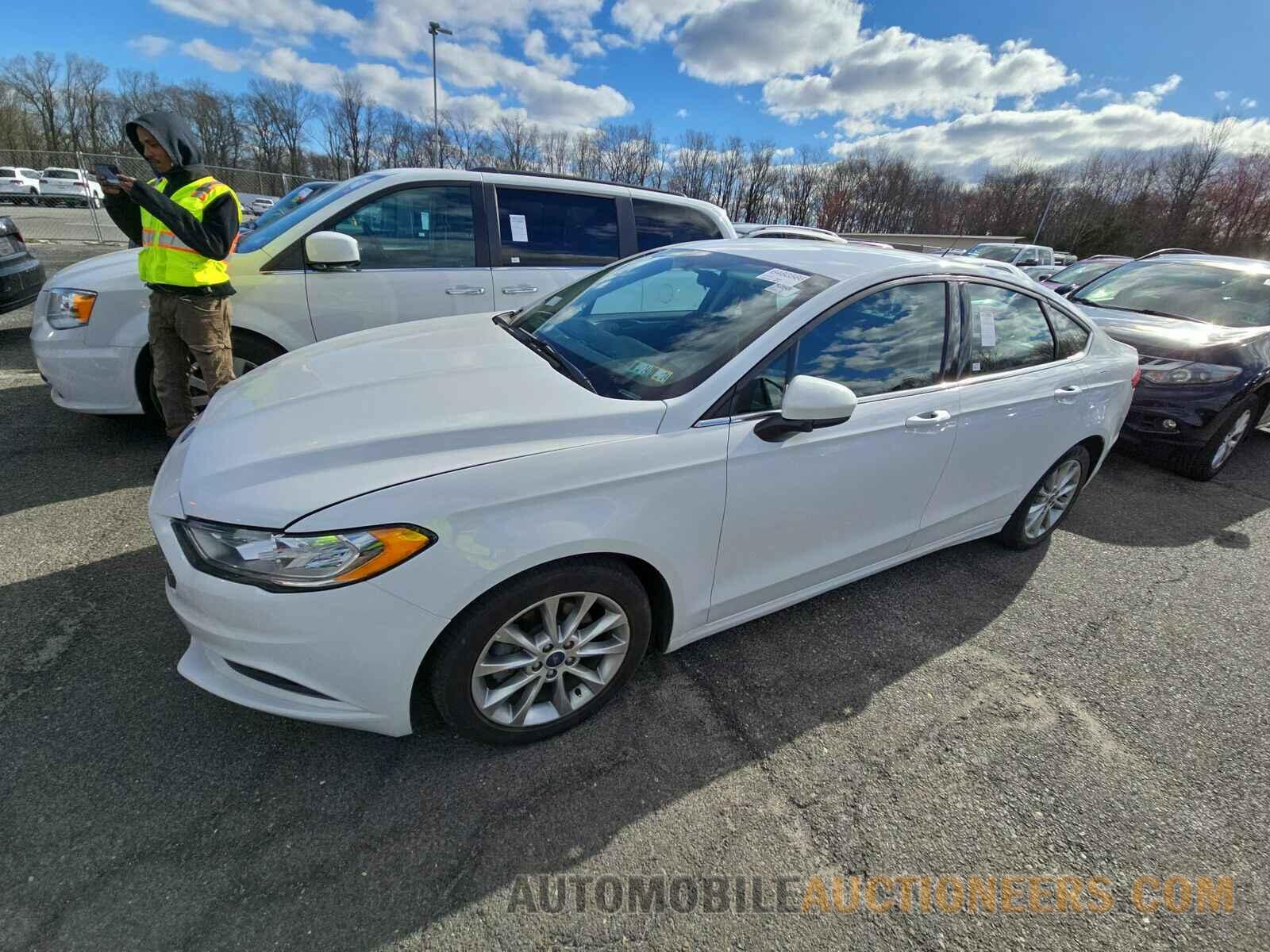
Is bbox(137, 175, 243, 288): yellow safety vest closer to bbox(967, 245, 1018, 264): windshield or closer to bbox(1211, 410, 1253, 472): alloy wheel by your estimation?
bbox(1211, 410, 1253, 472): alloy wheel

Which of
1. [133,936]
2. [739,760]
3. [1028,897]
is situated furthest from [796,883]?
[133,936]

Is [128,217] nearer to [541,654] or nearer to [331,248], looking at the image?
[331,248]

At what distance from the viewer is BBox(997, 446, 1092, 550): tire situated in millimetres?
3334

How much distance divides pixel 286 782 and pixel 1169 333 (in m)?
6.75

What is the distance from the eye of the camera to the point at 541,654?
6.34 ft

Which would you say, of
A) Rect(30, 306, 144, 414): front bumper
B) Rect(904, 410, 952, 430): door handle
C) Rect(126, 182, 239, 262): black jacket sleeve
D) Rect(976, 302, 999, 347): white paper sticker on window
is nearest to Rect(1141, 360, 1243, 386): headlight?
Rect(976, 302, 999, 347): white paper sticker on window

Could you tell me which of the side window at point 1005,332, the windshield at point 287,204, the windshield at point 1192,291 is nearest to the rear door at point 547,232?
the windshield at point 287,204

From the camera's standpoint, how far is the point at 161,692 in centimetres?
212

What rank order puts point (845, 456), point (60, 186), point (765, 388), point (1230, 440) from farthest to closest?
point (60, 186) < point (1230, 440) < point (845, 456) < point (765, 388)

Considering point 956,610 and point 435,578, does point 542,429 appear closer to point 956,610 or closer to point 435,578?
point 435,578

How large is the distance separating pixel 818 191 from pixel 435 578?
7670 centimetres

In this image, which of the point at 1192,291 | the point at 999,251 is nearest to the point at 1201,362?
the point at 1192,291

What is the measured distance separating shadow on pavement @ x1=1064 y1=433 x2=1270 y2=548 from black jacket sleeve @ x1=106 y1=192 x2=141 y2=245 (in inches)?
240

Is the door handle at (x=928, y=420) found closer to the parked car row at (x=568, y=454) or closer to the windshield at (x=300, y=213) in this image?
the parked car row at (x=568, y=454)
